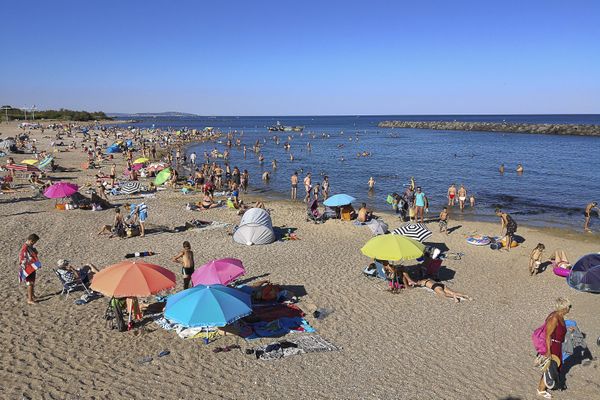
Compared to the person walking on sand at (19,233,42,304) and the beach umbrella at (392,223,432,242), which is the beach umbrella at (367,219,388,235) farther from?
the person walking on sand at (19,233,42,304)

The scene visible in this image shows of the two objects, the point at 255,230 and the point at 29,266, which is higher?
the point at 29,266

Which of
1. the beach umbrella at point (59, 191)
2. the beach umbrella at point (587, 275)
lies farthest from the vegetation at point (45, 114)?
the beach umbrella at point (587, 275)

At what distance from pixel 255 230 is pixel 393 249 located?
17.9ft

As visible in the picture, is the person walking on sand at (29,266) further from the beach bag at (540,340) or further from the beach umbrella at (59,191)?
the beach bag at (540,340)

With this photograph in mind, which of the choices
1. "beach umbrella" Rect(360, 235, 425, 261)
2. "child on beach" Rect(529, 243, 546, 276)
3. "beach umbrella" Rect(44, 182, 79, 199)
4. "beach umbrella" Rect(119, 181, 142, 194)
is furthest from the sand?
"beach umbrella" Rect(119, 181, 142, 194)

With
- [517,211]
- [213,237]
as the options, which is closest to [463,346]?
[213,237]

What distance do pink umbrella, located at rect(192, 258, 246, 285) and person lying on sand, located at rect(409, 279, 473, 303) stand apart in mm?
4690

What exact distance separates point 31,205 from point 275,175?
18199 mm

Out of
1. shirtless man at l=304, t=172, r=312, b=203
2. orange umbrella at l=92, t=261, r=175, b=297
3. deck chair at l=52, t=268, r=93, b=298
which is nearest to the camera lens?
orange umbrella at l=92, t=261, r=175, b=297

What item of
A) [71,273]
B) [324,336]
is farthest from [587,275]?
[71,273]

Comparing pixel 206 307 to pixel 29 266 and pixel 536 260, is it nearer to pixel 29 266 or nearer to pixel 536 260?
pixel 29 266

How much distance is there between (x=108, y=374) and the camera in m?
7.30

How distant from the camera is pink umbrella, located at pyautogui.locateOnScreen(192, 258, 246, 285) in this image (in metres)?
9.59

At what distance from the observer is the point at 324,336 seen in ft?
29.0
